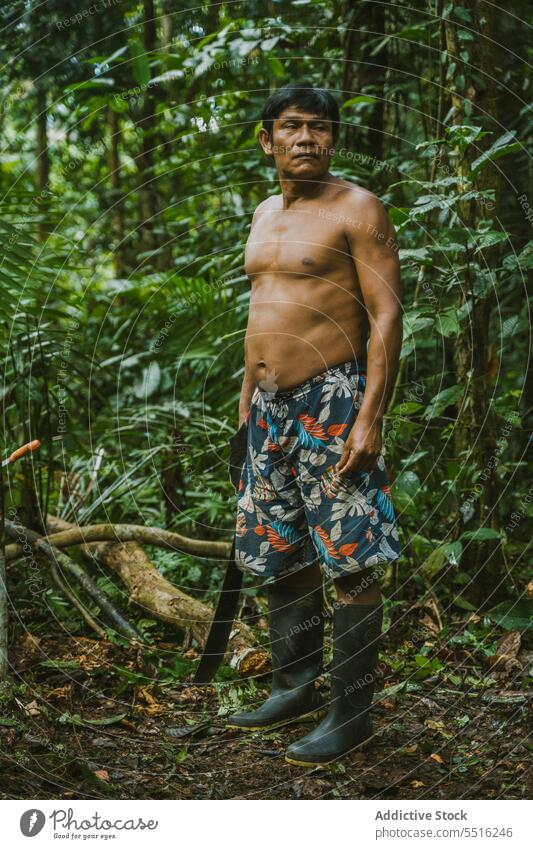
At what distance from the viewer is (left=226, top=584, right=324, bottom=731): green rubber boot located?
286 centimetres

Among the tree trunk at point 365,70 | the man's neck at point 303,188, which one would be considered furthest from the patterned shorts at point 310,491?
the tree trunk at point 365,70

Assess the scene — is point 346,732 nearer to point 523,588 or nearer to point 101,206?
point 523,588

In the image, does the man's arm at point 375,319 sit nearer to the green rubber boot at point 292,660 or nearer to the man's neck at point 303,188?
the man's neck at point 303,188

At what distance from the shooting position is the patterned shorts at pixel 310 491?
2.52 m

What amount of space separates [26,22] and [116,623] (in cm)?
397

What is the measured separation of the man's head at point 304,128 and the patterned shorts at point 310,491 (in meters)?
0.64

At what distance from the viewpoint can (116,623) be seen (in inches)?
140

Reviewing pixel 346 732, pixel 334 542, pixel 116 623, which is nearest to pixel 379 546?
pixel 334 542

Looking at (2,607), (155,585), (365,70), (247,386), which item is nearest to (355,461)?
(247,386)

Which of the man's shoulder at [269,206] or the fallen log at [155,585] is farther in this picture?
the fallen log at [155,585]

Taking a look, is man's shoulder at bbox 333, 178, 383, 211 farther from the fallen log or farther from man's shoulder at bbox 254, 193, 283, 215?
the fallen log

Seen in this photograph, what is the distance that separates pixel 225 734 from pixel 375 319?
1511 millimetres

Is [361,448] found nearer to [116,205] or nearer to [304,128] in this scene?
[304,128]

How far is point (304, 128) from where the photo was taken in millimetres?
2545
